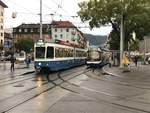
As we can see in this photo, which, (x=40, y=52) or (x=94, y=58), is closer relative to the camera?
(x=40, y=52)

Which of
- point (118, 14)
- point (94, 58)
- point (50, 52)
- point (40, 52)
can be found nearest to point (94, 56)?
point (94, 58)

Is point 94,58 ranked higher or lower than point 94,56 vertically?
lower

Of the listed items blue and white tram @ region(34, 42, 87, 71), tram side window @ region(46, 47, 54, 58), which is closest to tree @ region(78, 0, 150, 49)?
blue and white tram @ region(34, 42, 87, 71)

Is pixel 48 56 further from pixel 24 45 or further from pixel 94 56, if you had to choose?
pixel 24 45

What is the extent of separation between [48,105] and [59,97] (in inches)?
125

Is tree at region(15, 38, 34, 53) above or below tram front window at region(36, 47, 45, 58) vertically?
above

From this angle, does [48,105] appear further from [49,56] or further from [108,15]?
[108,15]

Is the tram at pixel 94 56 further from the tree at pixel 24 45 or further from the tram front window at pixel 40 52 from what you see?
the tree at pixel 24 45

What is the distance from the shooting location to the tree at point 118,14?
200 feet

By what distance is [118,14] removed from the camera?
61.6 m

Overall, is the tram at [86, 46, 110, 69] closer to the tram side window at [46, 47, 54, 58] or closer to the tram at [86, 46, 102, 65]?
the tram at [86, 46, 102, 65]

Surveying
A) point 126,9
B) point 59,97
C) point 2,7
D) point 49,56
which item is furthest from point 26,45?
point 59,97

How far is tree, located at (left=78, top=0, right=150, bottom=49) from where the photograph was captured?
60844mm

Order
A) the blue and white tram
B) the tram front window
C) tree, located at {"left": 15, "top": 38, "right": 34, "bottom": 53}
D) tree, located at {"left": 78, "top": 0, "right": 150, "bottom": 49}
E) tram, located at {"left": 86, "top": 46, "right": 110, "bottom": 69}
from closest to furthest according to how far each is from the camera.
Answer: the blue and white tram, the tram front window, tram, located at {"left": 86, "top": 46, "right": 110, "bottom": 69}, tree, located at {"left": 78, "top": 0, "right": 150, "bottom": 49}, tree, located at {"left": 15, "top": 38, "right": 34, "bottom": 53}
